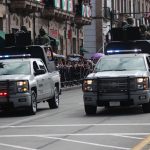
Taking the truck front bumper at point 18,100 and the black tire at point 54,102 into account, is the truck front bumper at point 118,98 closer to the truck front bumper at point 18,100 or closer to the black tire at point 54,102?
the truck front bumper at point 18,100

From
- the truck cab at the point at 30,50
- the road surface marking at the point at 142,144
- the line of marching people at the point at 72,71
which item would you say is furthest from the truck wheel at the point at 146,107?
the line of marching people at the point at 72,71

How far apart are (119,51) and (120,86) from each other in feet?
23.7

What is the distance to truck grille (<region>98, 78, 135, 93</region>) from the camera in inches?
719

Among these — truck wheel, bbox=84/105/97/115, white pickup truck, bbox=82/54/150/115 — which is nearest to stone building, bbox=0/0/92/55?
truck wheel, bbox=84/105/97/115

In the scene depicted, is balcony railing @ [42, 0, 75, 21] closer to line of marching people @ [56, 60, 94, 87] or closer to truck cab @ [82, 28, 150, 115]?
line of marching people @ [56, 60, 94, 87]

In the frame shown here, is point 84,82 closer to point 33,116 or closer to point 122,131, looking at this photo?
point 33,116

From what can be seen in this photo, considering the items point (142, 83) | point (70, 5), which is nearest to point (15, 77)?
point (142, 83)

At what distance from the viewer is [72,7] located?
2136 inches

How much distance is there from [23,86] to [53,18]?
31024 mm

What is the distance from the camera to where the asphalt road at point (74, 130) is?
12.4 m

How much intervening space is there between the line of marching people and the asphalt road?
20177 mm

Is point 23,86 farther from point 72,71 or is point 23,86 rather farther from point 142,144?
point 72,71

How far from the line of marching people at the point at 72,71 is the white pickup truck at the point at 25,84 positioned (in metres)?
18.3

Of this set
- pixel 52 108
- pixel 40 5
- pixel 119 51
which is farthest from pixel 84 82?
pixel 40 5
